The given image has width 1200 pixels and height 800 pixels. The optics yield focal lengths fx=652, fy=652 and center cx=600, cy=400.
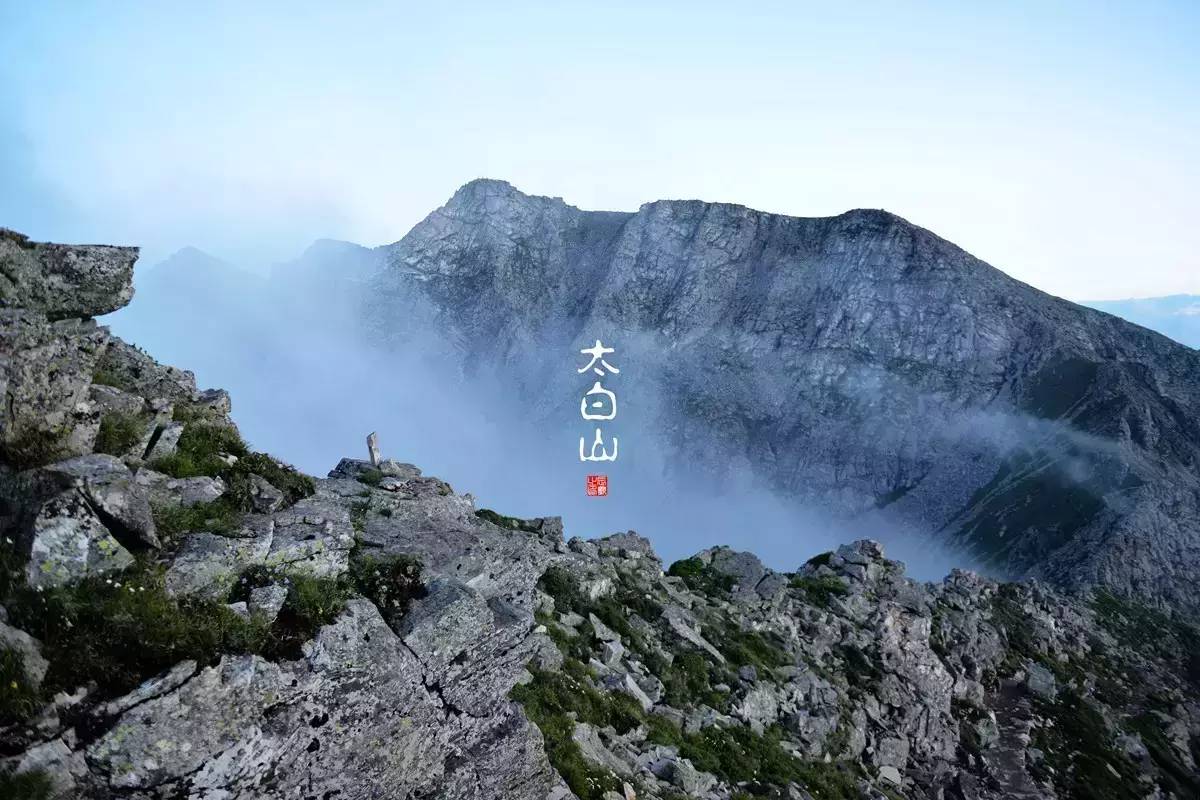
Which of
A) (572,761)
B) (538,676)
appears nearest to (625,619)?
(538,676)

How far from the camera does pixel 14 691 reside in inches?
338

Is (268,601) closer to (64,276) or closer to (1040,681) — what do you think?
(64,276)

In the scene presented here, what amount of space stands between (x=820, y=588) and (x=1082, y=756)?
25193 millimetres

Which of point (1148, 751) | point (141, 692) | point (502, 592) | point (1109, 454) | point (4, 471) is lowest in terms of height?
point (1148, 751)

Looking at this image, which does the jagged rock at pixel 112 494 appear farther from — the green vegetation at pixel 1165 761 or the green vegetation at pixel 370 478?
the green vegetation at pixel 1165 761

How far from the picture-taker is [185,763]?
9367mm

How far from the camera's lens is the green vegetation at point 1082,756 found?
49.0m

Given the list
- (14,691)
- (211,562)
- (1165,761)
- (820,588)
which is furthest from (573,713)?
(1165,761)

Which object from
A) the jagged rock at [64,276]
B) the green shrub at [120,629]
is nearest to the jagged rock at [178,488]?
the green shrub at [120,629]

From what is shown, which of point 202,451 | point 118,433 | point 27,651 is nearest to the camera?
point 27,651

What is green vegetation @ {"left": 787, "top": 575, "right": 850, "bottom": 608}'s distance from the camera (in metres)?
51.8

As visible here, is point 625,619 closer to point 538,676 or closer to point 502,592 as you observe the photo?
point 538,676

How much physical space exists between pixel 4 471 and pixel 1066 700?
78.6m

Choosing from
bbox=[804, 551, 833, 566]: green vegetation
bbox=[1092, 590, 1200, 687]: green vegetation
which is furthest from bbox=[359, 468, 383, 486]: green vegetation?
bbox=[1092, 590, 1200, 687]: green vegetation
